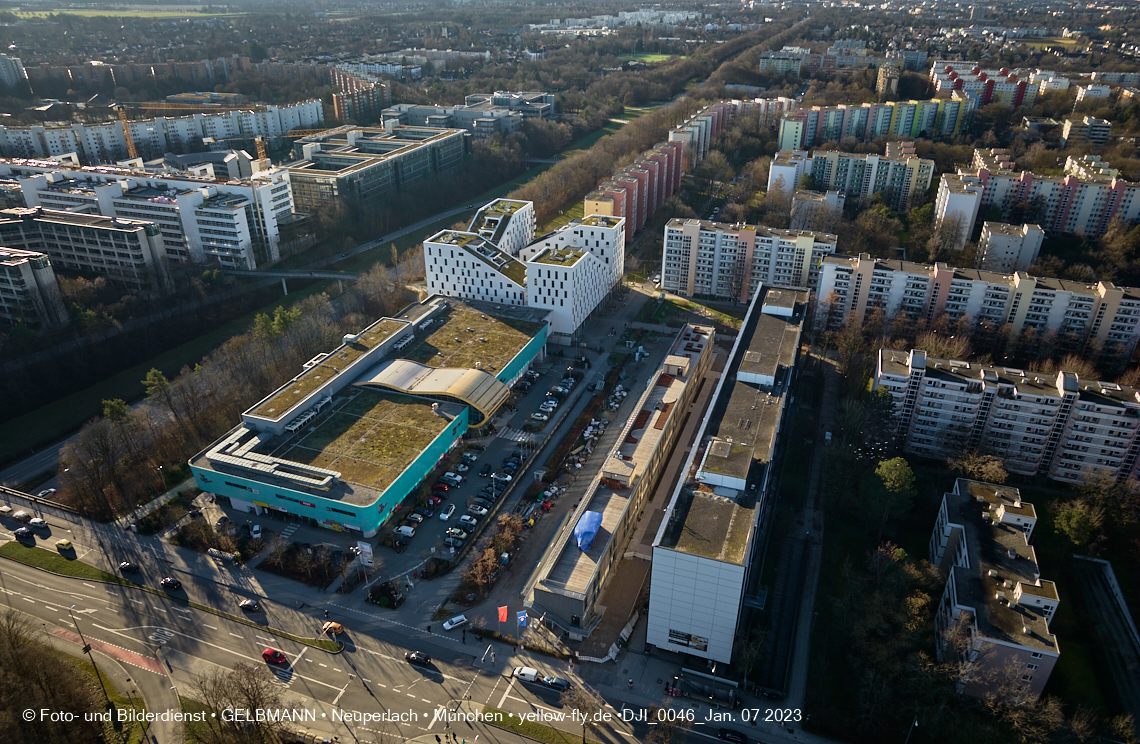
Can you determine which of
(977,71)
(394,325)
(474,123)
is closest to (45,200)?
(394,325)

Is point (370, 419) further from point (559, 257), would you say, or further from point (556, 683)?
point (559, 257)

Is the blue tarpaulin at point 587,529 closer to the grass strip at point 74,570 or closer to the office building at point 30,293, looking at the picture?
the grass strip at point 74,570

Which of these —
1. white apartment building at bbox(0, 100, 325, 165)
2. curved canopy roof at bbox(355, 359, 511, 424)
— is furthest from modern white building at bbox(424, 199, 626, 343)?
white apartment building at bbox(0, 100, 325, 165)

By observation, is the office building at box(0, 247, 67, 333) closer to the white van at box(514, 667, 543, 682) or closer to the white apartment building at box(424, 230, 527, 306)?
the white apartment building at box(424, 230, 527, 306)

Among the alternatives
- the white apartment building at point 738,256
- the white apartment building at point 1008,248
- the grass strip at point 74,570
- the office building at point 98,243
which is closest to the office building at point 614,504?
the grass strip at point 74,570

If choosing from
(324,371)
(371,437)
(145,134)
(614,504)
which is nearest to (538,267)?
(324,371)

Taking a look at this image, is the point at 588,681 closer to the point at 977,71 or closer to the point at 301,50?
the point at 977,71

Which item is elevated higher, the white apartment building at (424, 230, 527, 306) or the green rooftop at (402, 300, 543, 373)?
the white apartment building at (424, 230, 527, 306)
